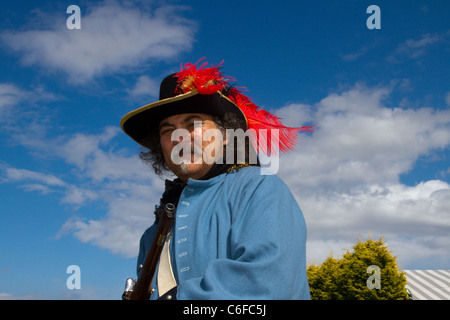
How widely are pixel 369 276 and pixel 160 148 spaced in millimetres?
15735

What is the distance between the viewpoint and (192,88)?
3492mm

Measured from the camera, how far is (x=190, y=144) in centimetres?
330

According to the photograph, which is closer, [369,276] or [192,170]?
[192,170]

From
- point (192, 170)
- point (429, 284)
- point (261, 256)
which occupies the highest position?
point (192, 170)

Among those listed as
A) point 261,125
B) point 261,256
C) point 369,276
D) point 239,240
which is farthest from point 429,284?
point 261,256

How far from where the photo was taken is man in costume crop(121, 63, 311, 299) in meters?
2.29

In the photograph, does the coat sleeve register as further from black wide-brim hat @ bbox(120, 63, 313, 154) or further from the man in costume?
black wide-brim hat @ bbox(120, 63, 313, 154)

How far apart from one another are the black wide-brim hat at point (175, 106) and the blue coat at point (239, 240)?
60 cm

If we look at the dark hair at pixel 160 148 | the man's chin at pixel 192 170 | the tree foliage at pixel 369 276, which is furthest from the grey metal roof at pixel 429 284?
the man's chin at pixel 192 170

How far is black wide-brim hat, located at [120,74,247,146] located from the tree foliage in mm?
15754

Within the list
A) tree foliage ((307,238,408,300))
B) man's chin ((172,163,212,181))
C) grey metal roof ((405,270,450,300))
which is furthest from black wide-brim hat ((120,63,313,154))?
grey metal roof ((405,270,450,300))

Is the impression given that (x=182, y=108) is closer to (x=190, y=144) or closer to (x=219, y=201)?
(x=190, y=144)
